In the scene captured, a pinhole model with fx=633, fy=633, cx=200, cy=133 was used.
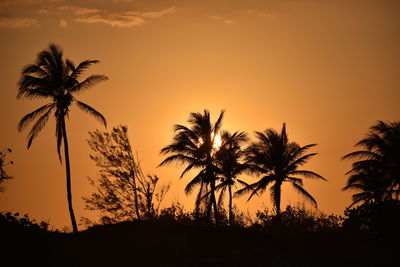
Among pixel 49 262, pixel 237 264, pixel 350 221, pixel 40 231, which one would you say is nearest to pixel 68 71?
pixel 40 231

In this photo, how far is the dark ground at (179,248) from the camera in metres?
36.6

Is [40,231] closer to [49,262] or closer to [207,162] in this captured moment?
[49,262]

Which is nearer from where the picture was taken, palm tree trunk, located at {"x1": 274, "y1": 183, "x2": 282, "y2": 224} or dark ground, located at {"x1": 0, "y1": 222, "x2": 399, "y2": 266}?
dark ground, located at {"x1": 0, "y1": 222, "x2": 399, "y2": 266}

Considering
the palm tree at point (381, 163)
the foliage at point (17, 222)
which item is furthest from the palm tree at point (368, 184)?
the foliage at point (17, 222)

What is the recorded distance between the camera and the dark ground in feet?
120

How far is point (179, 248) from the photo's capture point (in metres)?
37.8

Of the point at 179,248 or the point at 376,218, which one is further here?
the point at 376,218

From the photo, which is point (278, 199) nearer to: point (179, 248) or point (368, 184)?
point (368, 184)

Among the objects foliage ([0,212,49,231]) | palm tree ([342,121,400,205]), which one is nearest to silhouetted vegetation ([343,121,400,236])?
palm tree ([342,121,400,205])

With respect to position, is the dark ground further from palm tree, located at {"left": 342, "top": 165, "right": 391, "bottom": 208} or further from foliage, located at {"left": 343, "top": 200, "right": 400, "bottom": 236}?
palm tree, located at {"left": 342, "top": 165, "right": 391, "bottom": 208}

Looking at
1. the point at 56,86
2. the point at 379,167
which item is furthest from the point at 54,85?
the point at 379,167

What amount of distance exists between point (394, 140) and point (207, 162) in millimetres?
16469

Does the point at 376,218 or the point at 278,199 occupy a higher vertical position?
the point at 278,199

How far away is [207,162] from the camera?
55.4 meters
